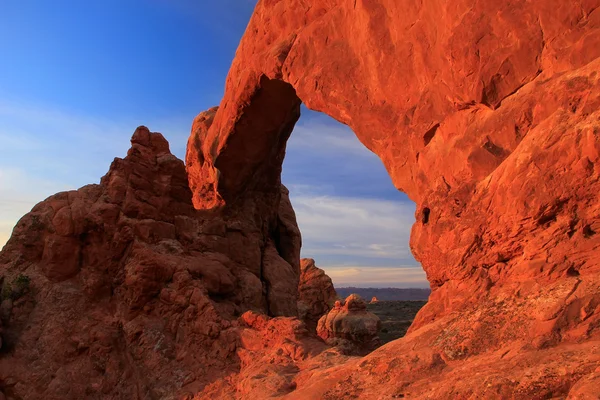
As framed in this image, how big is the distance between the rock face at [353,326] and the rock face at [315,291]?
2804 millimetres

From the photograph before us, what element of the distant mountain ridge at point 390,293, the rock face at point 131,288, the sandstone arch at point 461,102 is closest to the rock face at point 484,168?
the sandstone arch at point 461,102

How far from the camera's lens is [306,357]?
9711mm

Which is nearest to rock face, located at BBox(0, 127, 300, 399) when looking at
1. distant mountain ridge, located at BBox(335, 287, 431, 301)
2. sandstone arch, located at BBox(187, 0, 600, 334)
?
sandstone arch, located at BBox(187, 0, 600, 334)

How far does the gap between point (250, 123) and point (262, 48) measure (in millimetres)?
2157

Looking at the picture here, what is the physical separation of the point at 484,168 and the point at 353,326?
44.5ft

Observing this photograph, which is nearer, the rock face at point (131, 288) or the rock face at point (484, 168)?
the rock face at point (484, 168)

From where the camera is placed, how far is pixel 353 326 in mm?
19781

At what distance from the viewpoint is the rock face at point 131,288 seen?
38.5ft

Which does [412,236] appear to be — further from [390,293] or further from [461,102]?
[390,293]

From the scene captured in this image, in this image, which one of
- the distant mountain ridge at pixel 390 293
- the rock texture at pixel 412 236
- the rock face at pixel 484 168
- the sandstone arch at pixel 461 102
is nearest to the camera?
the rock face at pixel 484 168

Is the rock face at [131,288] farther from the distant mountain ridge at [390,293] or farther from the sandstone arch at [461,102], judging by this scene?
the distant mountain ridge at [390,293]

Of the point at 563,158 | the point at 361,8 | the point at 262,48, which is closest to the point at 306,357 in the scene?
the point at 563,158

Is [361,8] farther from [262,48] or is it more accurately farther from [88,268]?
[88,268]

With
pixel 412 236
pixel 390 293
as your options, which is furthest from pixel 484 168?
pixel 390 293
